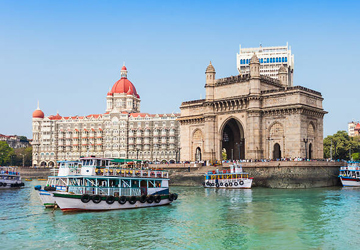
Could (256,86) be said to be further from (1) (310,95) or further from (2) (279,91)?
(1) (310,95)

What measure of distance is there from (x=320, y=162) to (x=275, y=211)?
97.5ft

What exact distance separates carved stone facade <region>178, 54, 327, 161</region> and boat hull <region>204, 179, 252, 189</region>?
10365 millimetres

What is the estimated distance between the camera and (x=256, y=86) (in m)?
77.2

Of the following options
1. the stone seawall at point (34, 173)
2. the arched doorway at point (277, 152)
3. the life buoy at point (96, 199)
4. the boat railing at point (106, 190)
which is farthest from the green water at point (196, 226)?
the stone seawall at point (34, 173)

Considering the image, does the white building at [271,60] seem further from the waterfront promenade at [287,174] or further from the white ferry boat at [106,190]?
the white ferry boat at [106,190]

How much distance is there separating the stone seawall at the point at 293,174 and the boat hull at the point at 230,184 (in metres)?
3.86

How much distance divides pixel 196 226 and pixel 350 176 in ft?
148

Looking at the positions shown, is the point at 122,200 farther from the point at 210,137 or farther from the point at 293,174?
the point at 210,137

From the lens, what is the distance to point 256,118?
251 feet

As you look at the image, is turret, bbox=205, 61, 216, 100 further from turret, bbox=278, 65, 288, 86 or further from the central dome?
the central dome

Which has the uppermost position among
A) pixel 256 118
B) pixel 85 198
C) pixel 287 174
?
pixel 256 118

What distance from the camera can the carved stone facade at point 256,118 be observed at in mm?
72625

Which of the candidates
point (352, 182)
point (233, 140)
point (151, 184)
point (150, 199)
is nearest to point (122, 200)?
point (150, 199)

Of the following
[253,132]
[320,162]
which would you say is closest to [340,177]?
[320,162]
